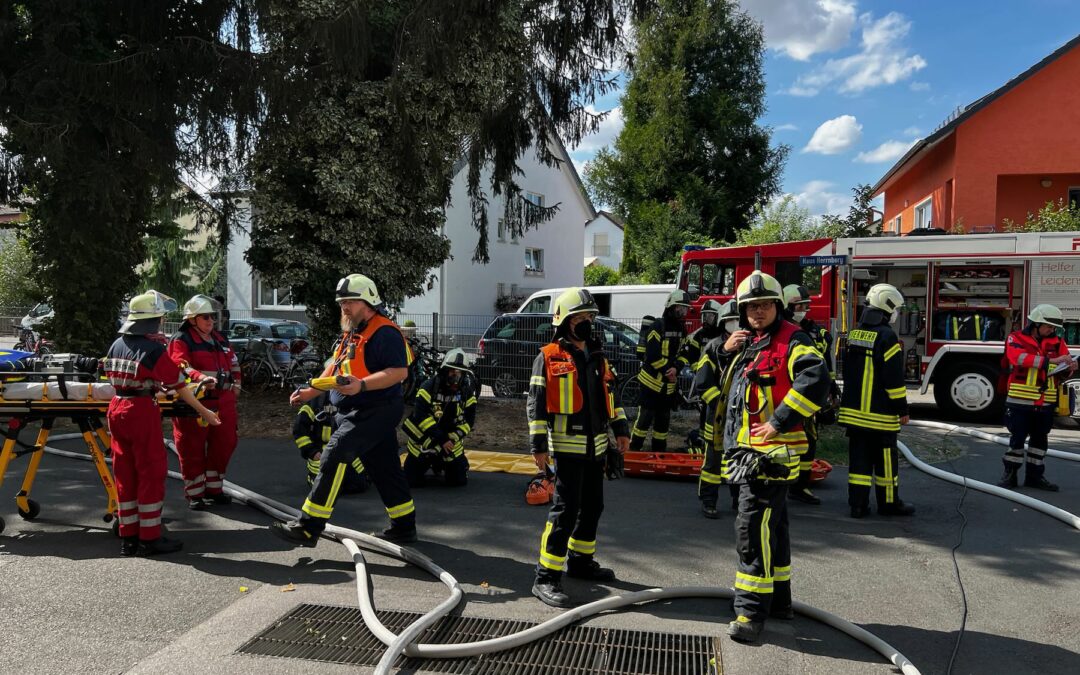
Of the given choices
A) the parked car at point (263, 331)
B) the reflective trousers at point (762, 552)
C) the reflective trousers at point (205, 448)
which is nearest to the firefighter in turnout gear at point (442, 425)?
the reflective trousers at point (205, 448)

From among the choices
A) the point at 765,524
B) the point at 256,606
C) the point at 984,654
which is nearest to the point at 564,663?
the point at 765,524

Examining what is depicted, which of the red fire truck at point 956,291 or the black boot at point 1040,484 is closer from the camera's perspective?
the black boot at point 1040,484

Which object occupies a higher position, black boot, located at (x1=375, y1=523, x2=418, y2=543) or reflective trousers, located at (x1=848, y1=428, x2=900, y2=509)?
reflective trousers, located at (x1=848, y1=428, x2=900, y2=509)

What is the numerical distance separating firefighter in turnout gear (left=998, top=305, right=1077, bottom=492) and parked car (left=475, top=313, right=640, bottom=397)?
5.82 m

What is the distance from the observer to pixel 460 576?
15.5 ft

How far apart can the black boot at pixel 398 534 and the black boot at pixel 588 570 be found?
131cm

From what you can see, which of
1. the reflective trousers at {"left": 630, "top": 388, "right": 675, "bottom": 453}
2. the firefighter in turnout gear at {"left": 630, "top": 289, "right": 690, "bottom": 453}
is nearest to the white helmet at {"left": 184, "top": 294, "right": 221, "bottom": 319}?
the firefighter in turnout gear at {"left": 630, "top": 289, "right": 690, "bottom": 453}

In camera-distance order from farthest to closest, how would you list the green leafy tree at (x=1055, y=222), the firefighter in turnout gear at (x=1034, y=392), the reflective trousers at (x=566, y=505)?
the green leafy tree at (x=1055, y=222)
the firefighter in turnout gear at (x=1034, y=392)
the reflective trousers at (x=566, y=505)

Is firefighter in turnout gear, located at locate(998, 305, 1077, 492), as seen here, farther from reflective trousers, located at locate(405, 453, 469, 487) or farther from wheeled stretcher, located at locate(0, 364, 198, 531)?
wheeled stretcher, located at locate(0, 364, 198, 531)

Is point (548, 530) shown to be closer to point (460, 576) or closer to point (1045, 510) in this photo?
point (460, 576)

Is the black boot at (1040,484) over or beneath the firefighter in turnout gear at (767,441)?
beneath

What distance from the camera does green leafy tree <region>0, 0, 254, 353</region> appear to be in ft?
30.1

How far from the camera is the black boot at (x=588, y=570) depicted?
4.62 m

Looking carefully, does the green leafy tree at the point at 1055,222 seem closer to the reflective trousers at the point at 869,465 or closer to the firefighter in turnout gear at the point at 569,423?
the reflective trousers at the point at 869,465
